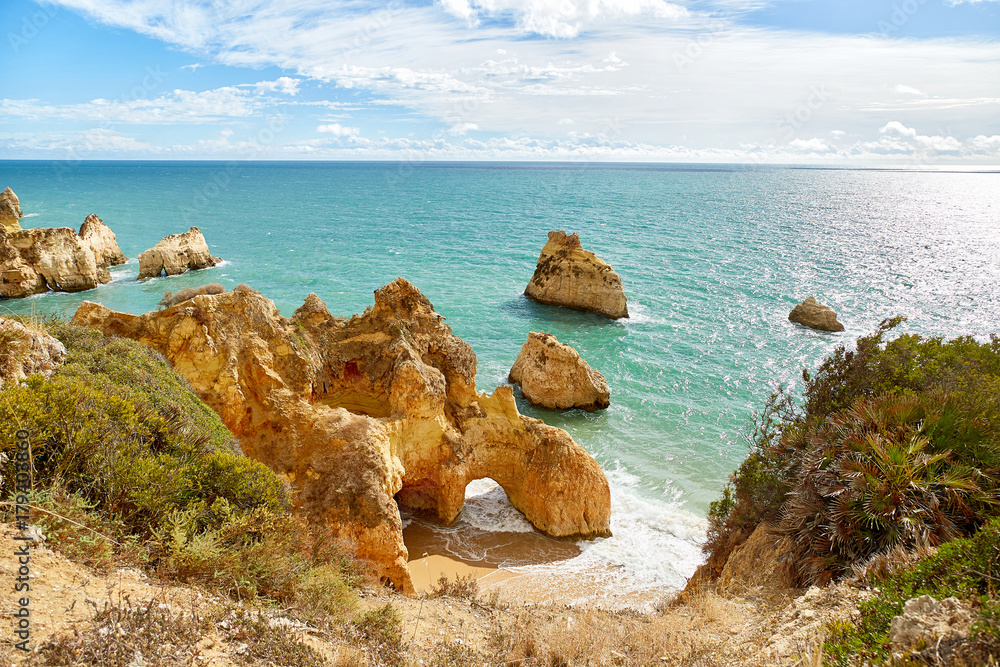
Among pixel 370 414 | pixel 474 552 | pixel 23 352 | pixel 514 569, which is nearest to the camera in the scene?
pixel 23 352

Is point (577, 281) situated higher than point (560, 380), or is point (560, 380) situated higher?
point (577, 281)

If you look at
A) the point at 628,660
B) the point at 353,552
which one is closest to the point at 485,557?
the point at 353,552

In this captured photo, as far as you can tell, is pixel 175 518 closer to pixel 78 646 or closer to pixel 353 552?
pixel 78 646

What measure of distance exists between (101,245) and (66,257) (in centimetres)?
887

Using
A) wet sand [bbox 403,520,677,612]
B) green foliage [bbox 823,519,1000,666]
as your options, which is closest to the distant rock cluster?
wet sand [bbox 403,520,677,612]

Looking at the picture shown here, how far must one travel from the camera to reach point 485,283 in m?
50.4

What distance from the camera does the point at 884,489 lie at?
8.32m

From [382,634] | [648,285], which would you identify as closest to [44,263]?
[382,634]

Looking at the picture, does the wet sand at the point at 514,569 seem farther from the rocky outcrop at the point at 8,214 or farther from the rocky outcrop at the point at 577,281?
the rocky outcrop at the point at 8,214

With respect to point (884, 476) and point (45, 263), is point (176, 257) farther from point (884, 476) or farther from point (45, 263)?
point (884, 476)

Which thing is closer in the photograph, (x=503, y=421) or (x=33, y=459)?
(x=33, y=459)

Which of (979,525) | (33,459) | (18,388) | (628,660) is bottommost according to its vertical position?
(628,660)

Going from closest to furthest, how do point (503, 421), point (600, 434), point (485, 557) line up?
point (485, 557) → point (503, 421) → point (600, 434)

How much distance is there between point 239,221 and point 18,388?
288 ft
